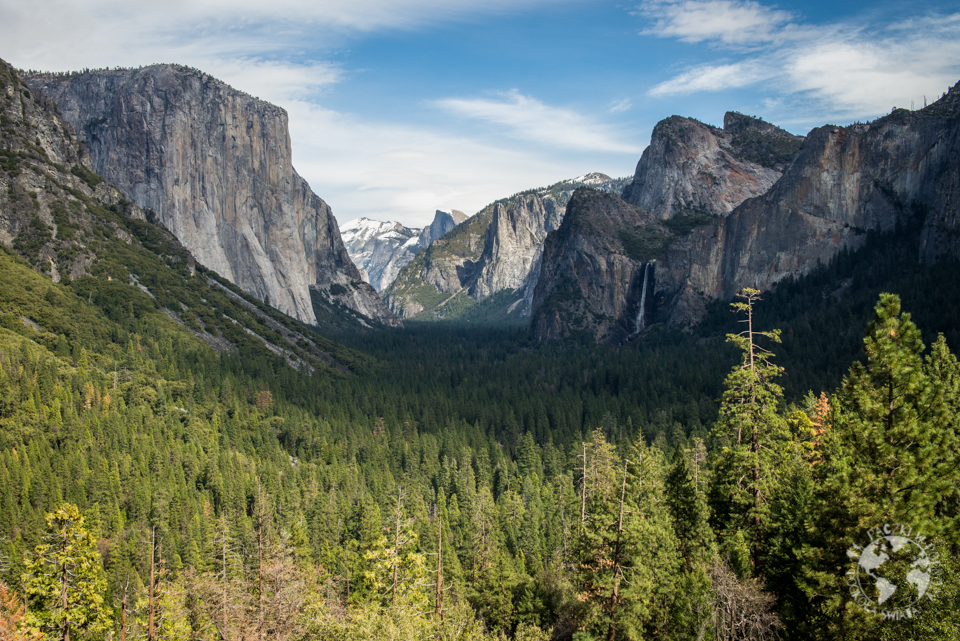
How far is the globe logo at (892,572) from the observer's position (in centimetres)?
1988

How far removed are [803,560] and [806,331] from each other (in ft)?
411

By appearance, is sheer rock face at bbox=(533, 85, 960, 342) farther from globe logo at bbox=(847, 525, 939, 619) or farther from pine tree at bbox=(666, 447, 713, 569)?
globe logo at bbox=(847, 525, 939, 619)

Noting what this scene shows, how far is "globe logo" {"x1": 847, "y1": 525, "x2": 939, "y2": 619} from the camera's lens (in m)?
19.9

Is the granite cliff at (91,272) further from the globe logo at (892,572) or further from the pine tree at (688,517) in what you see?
the globe logo at (892,572)

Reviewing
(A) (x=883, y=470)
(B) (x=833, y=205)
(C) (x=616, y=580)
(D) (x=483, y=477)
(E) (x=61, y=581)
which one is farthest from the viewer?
(B) (x=833, y=205)

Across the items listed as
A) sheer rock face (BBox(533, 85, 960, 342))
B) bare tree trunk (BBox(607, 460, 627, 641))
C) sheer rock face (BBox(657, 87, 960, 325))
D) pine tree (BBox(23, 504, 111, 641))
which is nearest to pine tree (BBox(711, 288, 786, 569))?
bare tree trunk (BBox(607, 460, 627, 641))

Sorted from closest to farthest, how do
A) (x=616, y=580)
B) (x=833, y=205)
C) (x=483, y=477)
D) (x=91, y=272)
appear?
(x=616, y=580)
(x=483, y=477)
(x=91, y=272)
(x=833, y=205)

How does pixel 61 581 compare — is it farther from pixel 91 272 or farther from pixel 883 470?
pixel 91 272

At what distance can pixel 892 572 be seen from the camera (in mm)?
20875

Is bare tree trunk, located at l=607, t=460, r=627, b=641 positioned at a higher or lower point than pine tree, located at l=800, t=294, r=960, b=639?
lower

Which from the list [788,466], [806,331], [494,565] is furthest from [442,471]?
[806,331]

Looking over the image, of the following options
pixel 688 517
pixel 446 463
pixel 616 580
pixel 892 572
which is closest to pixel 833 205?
pixel 446 463

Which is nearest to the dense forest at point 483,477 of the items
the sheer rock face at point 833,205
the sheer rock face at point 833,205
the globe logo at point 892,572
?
the globe logo at point 892,572

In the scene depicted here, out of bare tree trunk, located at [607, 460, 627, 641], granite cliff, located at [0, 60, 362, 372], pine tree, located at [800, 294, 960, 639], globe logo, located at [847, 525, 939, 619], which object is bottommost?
bare tree trunk, located at [607, 460, 627, 641]
